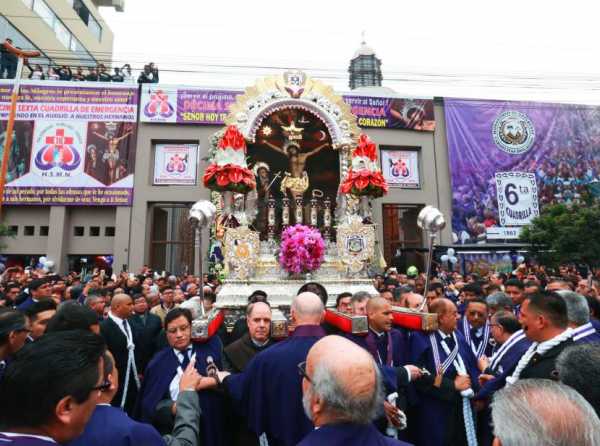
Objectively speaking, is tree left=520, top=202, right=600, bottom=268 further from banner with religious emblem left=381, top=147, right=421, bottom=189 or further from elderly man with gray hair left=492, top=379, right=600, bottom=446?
elderly man with gray hair left=492, top=379, right=600, bottom=446

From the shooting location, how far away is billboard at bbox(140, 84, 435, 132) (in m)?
20.7

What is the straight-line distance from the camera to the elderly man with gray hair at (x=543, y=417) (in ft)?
4.01

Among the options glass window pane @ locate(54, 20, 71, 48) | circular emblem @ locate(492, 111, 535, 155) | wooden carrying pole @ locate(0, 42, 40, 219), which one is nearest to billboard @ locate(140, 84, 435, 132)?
circular emblem @ locate(492, 111, 535, 155)

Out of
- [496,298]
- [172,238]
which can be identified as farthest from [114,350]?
[172,238]

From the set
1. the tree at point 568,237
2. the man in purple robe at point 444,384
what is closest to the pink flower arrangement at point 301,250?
the man in purple robe at point 444,384

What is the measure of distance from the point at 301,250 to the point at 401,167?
15559mm

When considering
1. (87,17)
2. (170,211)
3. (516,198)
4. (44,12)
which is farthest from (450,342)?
(87,17)

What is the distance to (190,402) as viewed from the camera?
244 centimetres

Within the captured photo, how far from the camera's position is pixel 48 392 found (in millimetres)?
1409

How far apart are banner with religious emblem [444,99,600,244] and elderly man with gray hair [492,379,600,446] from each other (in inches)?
839

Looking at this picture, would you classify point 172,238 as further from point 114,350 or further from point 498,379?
point 498,379

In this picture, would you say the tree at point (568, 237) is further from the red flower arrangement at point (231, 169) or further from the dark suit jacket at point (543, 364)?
the dark suit jacket at point (543, 364)

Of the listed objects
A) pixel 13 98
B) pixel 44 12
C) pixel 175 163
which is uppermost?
pixel 44 12

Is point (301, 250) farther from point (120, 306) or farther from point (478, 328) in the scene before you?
point (120, 306)
